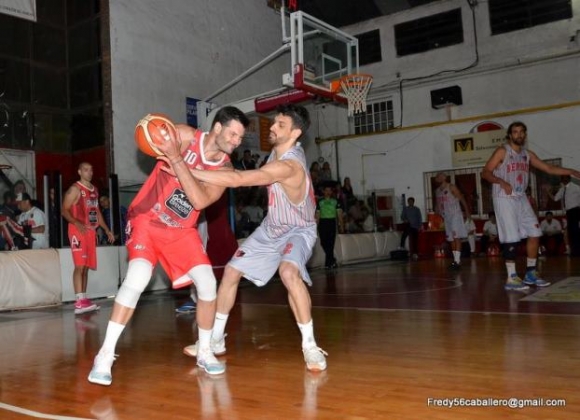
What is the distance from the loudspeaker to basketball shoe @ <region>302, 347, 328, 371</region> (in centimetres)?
1592

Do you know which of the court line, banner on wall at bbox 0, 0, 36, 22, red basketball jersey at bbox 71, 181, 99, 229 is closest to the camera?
the court line

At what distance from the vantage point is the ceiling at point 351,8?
18.9 metres

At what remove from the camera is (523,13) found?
17125mm

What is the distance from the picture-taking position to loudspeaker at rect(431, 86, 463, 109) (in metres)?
18.1

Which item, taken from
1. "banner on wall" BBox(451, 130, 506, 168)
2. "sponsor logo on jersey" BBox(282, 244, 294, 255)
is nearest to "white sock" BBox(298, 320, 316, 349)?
"sponsor logo on jersey" BBox(282, 244, 294, 255)

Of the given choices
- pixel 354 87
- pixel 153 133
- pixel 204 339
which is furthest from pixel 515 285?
pixel 354 87

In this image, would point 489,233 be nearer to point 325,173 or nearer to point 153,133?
point 325,173

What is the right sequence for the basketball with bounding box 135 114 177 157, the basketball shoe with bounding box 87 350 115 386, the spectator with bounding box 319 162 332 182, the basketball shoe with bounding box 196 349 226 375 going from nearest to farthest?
the basketball with bounding box 135 114 177 157 < the basketball shoe with bounding box 87 350 115 386 < the basketball shoe with bounding box 196 349 226 375 < the spectator with bounding box 319 162 332 182

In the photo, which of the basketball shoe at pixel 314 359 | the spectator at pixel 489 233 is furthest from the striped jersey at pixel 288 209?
the spectator at pixel 489 233

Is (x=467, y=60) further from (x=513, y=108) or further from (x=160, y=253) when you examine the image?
(x=160, y=253)

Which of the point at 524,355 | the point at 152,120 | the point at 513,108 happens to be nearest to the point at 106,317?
the point at 152,120

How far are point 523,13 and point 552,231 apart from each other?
6.83 meters

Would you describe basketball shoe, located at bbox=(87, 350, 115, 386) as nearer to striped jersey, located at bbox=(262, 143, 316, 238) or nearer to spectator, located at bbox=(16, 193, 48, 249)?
striped jersey, located at bbox=(262, 143, 316, 238)

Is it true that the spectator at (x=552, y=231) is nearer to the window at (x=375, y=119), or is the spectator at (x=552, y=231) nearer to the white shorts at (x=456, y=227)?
the white shorts at (x=456, y=227)
